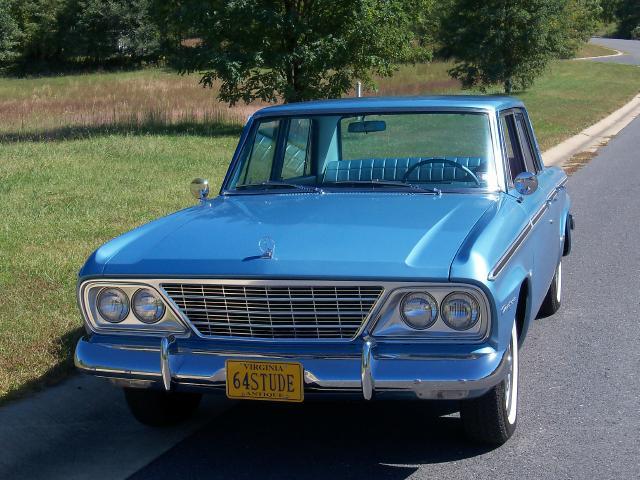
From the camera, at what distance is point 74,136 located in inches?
787

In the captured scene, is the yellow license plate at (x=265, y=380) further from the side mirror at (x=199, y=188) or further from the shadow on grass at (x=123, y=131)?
the shadow on grass at (x=123, y=131)

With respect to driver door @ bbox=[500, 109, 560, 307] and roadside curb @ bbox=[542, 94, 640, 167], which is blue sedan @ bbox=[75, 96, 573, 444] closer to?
driver door @ bbox=[500, 109, 560, 307]

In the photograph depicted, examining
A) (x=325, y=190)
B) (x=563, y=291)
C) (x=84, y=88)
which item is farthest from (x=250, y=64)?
(x=84, y=88)

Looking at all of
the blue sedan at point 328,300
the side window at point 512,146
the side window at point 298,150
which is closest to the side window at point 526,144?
the side window at point 512,146

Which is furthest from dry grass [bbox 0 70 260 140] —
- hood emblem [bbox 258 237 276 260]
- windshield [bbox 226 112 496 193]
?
hood emblem [bbox 258 237 276 260]

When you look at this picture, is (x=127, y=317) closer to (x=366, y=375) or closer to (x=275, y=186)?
(x=366, y=375)

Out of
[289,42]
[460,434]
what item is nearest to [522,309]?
[460,434]

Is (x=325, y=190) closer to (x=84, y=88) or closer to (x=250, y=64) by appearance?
(x=250, y=64)

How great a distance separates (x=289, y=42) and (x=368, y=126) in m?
17.6

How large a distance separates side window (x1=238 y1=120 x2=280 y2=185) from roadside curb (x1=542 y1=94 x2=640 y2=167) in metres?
8.69

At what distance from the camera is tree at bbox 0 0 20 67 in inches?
2496

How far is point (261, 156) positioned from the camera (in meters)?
5.64

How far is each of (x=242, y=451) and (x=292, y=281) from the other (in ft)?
3.33

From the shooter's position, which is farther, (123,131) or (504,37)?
(504,37)
